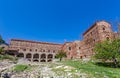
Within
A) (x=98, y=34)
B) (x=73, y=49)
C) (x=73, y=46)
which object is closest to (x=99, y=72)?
(x=98, y=34)

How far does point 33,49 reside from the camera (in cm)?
6769

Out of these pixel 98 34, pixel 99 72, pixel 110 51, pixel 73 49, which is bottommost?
pixel 99 72

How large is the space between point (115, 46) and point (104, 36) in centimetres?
1302

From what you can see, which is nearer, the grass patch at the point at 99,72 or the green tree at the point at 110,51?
the grass patch at the point at 99,72

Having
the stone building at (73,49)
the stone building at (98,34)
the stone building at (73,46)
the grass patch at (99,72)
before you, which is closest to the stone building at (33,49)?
the stone building at (73,46)

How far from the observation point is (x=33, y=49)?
67688 millimetres

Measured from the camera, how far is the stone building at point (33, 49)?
196 feet

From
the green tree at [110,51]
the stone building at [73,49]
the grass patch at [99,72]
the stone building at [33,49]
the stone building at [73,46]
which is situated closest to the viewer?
the grass patch at [99,72]

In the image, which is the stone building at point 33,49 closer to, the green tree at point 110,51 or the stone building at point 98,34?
the stone building at point 98,34

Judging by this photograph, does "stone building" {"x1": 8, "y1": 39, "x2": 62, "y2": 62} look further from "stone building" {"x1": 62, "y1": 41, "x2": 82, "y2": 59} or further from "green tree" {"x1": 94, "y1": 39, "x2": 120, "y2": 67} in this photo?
"green tree" {"x1": 94, "y1": 39, "x2": 120, "y2": 67}

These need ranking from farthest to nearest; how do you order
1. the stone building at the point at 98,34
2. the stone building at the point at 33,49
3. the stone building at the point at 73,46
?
the stone building at the point at 33,49
the stone building at the point at 73,46
the stone building at the point at 98,34

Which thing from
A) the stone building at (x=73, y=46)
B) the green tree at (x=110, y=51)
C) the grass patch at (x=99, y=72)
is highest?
the stone building at (x=73, y=46)

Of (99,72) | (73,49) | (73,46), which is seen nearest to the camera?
(99,72)

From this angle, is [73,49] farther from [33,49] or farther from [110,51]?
[110,51]
